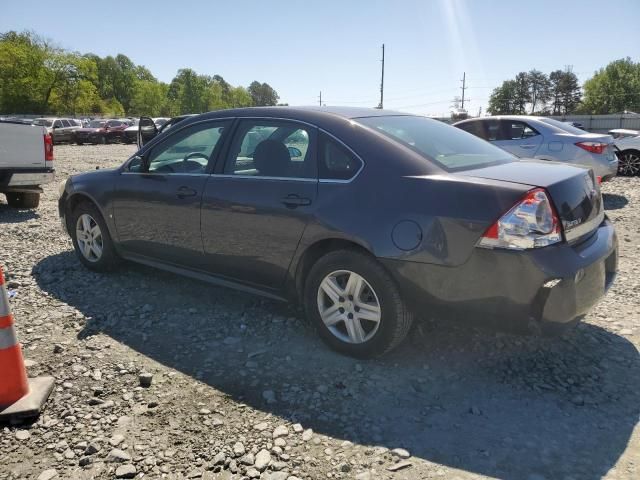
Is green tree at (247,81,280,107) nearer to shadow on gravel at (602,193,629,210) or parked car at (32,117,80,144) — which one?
parked car at (32,117,80,144)

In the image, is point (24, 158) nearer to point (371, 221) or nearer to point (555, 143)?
point (371, 221)

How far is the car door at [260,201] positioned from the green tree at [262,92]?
136669mm

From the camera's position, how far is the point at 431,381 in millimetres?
3025

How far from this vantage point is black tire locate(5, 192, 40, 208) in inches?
341

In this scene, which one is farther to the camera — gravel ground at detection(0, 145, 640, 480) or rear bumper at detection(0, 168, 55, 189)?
rear bumper at detection(0, 168, 55, 189)

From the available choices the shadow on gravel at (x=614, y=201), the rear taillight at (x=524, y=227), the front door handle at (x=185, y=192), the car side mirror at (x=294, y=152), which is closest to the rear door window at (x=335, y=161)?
the car side mirror at (x=294, y=152)

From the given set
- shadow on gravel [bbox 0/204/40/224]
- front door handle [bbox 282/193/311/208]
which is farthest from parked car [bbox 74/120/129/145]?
front door handle [bbox 282/193/311/208]

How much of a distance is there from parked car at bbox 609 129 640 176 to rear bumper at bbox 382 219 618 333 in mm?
11030

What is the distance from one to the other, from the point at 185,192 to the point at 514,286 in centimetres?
258

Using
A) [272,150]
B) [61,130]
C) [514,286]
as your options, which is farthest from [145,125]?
[61,130]

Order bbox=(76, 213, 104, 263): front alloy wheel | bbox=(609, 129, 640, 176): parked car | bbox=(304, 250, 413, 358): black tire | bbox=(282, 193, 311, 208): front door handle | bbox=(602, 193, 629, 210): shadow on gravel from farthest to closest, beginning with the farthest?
1. bbox=(609, 129, 640, 176): parked car
2. bbox=(602, 193, 629, 210): shadow on gravel
3. bbox=(76, 213, 104, 263): front alloy wheel
4. bbox=(282, 193, 311, 208): front door handle
5. bbox=(304, 250, 413, 358): black tire

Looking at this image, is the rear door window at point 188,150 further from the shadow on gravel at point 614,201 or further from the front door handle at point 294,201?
the shadow on gravel at point 614,201

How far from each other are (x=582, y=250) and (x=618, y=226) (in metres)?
4.86

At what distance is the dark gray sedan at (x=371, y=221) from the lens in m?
2.67
